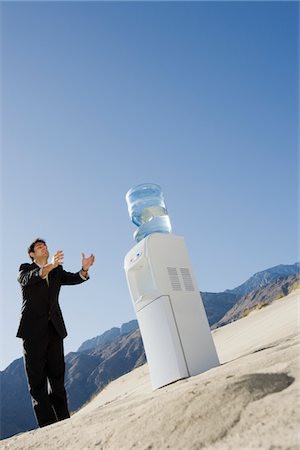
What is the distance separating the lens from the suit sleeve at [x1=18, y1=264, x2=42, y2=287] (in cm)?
388

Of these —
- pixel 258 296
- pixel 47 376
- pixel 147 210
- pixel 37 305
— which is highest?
pixel 258 296

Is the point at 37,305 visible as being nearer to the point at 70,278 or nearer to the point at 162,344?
the point at 70,278

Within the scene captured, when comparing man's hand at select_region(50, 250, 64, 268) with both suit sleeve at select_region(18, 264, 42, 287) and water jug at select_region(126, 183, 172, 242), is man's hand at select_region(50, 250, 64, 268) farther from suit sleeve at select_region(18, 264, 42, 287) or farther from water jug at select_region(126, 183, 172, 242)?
water jug at select_region(126, 183, 172, 242)

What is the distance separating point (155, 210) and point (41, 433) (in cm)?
378

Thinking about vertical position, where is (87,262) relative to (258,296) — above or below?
below

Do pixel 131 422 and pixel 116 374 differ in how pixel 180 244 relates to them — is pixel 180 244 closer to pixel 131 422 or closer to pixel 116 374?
pixel 131 422

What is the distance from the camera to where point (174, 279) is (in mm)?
4543

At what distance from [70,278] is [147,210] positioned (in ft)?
6.09

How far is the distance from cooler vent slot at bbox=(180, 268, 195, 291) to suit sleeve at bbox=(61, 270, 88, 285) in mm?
1072

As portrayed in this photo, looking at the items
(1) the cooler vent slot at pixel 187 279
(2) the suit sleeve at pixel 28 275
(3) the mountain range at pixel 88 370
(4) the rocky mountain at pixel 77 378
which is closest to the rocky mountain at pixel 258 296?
(3) the mountain range at pixel 88 370

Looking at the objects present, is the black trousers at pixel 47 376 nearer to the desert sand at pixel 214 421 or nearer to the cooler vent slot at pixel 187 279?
the desert sand at pixel 214 421

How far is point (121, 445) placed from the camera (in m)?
1.89

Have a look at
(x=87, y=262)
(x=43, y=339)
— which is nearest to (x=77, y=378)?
(x=87, y=262)

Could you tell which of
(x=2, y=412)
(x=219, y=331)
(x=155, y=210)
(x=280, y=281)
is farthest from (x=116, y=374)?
(x=155, y=210)
